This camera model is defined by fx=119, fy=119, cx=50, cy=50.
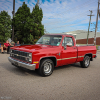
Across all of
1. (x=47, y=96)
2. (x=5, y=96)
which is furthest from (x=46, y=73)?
(x=5, y=96)

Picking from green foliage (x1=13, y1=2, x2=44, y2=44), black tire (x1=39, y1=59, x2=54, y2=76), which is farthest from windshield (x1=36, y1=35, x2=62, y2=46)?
green foliage (x1=13, y1=2, x2=44, y2=44)

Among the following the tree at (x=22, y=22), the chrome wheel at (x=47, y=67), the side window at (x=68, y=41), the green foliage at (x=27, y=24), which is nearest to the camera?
the chrome wheel at (x=47, y=67)

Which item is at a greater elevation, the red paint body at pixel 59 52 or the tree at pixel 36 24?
the tree at pixel 36 24

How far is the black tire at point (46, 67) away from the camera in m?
5.12

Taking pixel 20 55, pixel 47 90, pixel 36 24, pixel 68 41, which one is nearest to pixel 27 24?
pixel 36 24

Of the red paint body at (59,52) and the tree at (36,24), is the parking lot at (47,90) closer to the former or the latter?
the red paint body at (59,52)

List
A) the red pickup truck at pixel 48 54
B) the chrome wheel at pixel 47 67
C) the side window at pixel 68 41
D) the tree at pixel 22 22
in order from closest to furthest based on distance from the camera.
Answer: the red pickup truck at pixel 48 54
the chrome wheel at pixel 47 67
the side window at pixel 68 41
the tree at pixel 22 22

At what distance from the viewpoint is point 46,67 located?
212 inches

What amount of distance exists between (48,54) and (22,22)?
13.4 m

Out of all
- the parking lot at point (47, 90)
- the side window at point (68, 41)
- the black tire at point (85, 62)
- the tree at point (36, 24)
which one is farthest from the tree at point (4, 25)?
the parking lot at point (47, 90)

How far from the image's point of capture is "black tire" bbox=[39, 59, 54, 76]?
16.8ft

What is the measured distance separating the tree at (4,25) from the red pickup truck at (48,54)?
11.0m

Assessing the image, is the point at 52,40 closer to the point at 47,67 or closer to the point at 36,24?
the point at 47,67

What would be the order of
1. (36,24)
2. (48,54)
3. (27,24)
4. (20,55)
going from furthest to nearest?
1. (36,24)
2. (27,24)
3. (20,55)
4. (48,54)
